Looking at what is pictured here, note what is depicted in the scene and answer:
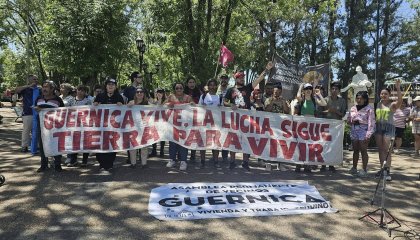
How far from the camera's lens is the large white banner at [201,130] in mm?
7473

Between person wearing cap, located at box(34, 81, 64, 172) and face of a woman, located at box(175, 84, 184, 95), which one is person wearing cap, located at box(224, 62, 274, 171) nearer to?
face of a woman, located at box(175, 84, 184, 95)

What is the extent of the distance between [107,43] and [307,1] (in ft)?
37.9

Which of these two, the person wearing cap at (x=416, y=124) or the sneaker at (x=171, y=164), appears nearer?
the sneaker at (x=171, y=164)

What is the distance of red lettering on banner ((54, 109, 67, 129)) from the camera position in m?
7.45

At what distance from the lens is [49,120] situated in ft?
24.4

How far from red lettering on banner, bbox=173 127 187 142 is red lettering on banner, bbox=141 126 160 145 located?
13.6 inches

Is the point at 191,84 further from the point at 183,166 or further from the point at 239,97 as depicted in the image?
the point at 183,166

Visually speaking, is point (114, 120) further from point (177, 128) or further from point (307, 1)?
point (307, 1)

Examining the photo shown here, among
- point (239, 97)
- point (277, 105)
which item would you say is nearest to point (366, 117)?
point (277, 105)

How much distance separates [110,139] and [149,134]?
30.4 inches

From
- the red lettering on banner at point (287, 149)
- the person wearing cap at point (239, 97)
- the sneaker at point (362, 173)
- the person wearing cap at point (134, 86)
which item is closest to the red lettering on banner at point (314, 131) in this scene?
the red lettering on banner at point (287, 149)

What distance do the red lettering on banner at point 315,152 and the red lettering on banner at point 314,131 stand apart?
0.14 m

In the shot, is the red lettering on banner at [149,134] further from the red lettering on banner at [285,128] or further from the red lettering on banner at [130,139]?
the red lettering on banner at [285,128]

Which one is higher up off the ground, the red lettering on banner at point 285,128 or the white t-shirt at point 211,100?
the white t-shirt at point 211,100
